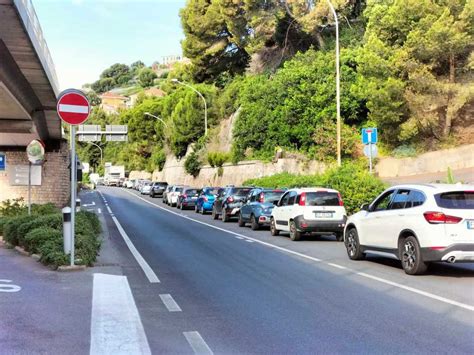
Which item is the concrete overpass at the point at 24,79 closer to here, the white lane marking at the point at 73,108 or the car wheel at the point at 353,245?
the white lane marking at the point at 73,108

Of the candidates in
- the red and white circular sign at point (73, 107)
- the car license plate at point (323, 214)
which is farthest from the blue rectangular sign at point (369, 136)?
the red and white circular sign at point (73, 107)

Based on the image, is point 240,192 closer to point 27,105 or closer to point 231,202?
point 231,202

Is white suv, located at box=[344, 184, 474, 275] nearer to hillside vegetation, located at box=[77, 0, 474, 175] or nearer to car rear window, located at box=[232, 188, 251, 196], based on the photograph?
car rear window, located at box=[232, 188, 251, 196]

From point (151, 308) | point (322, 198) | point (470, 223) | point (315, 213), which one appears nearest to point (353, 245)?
point (470, 223)

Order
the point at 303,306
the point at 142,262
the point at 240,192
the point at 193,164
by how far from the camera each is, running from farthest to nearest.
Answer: the point at 193,164 → the point at 240,192 → the point at 142,262 → the point at 303,306

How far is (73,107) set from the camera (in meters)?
10.6

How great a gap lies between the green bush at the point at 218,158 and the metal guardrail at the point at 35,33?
95.9ft

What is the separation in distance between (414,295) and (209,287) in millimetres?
3164

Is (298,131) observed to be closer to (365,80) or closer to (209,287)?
(365,80)

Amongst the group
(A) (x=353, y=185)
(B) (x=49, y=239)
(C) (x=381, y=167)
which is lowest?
(B) (x=49, y=239)

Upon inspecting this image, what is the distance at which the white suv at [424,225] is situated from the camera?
9.42 meters

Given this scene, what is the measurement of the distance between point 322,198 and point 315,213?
0.62 meters

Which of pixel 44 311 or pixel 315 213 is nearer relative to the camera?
pixel 44 311

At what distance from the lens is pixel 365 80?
32531 mm
